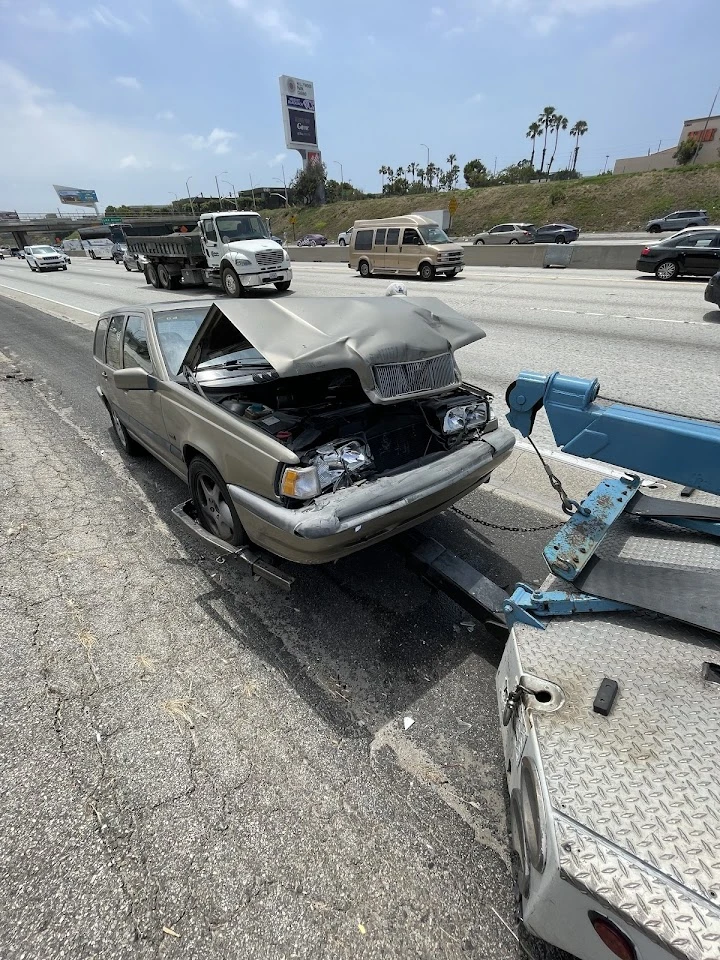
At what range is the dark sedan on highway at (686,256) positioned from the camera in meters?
14.0

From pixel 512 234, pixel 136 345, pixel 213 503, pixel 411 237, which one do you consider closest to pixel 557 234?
pixel 512 234

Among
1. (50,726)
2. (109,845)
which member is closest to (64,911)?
(109,845)

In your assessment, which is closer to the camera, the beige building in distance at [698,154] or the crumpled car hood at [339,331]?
the crumpled car hood at [339,331]

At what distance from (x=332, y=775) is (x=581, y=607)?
1.38 m

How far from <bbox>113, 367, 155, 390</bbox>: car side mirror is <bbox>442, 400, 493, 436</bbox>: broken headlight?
2.35 m

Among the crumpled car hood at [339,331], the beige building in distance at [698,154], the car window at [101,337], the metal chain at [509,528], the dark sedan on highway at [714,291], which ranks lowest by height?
the metal chain at [509,528]

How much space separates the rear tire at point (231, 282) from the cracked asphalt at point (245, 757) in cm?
1410

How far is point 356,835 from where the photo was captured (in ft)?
6.64

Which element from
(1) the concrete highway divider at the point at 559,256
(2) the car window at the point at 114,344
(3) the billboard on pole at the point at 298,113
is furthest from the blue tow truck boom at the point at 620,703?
(3) the billboard on pole at the point at 298,113

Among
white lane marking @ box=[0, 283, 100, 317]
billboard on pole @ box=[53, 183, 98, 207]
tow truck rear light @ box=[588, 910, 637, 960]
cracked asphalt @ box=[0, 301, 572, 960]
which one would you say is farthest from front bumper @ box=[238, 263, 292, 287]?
billboard on pole @ box=[53, 183, 98, 207]

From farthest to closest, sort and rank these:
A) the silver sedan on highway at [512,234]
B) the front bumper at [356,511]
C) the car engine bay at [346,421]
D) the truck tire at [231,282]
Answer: the silver sedan on highway at [512,234]
the truck tire at [231,282]
the car engine bay at [346,421]
the front bumper at [356,511]

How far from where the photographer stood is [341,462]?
2.94 m

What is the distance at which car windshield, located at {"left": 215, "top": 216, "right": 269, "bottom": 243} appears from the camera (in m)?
16.7

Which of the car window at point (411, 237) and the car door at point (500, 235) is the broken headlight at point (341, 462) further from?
the car door at point (500, 235)
